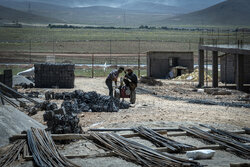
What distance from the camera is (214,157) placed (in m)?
10.7

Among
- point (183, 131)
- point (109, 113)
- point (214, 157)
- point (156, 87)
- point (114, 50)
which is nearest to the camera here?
point (214, 157)

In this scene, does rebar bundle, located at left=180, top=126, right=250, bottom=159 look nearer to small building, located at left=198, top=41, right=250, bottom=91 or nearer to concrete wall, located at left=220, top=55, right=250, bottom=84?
small building, located at left=198, top=41, right=250, bottom=91

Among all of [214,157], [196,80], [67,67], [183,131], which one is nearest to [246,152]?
[214,157]

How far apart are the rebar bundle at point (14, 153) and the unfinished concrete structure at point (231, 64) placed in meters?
16.1

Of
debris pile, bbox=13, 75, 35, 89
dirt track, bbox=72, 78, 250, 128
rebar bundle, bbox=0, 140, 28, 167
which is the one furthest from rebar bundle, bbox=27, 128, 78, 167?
debris pile, bbox=13, 75, 35, 89

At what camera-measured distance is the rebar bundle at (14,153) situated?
9.95 metres

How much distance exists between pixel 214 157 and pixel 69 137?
3.46m

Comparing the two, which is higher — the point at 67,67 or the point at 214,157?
the point at 67,67

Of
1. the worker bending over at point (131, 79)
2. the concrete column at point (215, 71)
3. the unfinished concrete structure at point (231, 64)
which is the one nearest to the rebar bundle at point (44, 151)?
the worker bending over at point (131, 79)

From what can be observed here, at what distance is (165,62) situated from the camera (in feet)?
124

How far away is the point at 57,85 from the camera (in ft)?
92.0

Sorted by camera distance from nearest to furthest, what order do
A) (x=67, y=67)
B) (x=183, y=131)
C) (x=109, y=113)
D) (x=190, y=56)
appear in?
1. (x=183, y=131)
2. (x=109, y=113)
3. (x=67, y=67)
4. (x=190, y=56)

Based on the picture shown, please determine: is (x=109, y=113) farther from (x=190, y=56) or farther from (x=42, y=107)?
(x=190, y=56)

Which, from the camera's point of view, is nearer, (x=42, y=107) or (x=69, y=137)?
(x=69, y=137)
